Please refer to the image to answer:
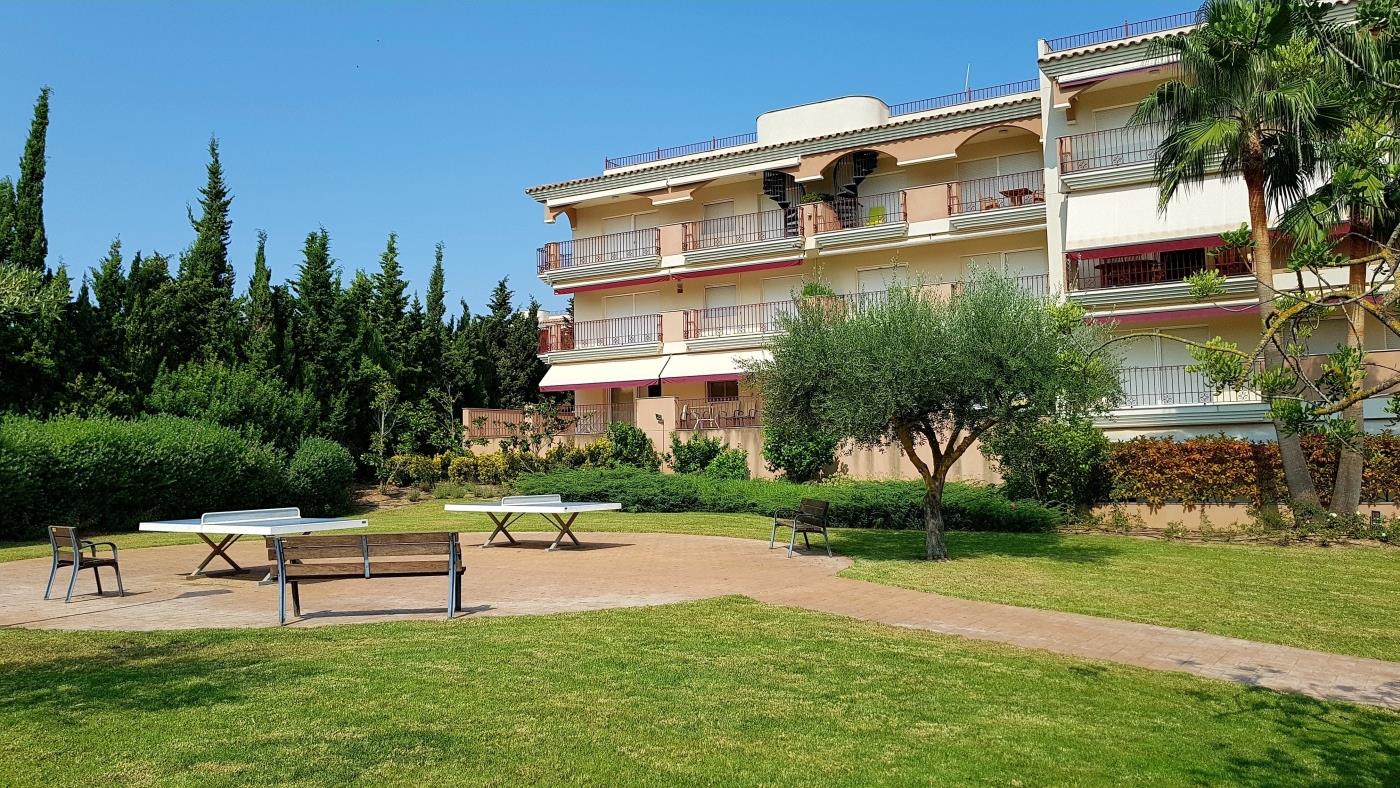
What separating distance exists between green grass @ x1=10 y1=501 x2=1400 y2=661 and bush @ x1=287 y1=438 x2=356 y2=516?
4988 mm

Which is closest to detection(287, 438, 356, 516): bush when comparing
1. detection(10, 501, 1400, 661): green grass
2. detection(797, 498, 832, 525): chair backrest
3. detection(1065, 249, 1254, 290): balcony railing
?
detection(10, 501, 1400, 661): green grass

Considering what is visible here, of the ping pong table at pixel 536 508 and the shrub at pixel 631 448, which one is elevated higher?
the shrub at pixel 631 448

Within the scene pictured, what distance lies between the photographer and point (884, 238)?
3241cm

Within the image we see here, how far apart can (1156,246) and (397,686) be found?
25.0 m

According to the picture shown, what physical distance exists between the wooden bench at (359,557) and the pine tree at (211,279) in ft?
69.6

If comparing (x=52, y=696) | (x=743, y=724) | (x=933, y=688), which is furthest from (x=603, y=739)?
(x=52, y=696)

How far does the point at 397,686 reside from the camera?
738 cm

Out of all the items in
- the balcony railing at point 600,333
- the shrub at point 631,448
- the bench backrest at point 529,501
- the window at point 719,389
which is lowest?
the bench backrest at point 529,501

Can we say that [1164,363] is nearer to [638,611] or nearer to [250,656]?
[638,611]

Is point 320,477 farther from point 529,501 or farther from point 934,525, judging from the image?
point 934,525

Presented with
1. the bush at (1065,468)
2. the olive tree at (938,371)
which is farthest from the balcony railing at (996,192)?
the olive tree at (938,371)

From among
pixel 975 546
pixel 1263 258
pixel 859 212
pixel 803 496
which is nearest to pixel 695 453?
pixel 803 496

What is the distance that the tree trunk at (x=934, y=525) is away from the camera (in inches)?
632

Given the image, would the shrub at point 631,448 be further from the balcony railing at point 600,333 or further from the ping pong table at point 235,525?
the ping pong table at point 235,525
